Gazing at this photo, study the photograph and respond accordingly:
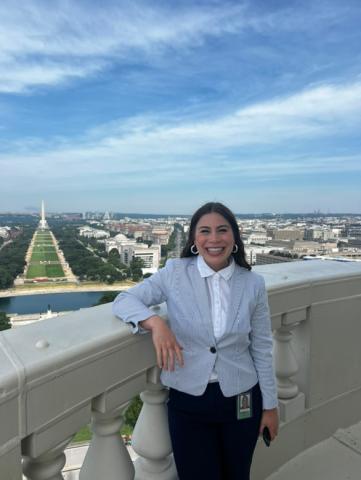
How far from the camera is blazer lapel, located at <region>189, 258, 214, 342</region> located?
1.26 metres

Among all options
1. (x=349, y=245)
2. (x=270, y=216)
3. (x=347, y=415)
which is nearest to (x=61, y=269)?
(x=349, y=245)

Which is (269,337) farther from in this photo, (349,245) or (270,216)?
(270,216)

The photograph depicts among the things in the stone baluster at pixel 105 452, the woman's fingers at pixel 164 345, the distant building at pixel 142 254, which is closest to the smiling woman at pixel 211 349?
the woman's fingers at pixel 164 345

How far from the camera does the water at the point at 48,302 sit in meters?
39.0

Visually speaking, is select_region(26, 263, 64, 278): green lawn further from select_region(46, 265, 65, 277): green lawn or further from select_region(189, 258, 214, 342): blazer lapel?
select_region(189, 258, 214, 342): blazer lapel

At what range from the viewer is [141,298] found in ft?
4.26

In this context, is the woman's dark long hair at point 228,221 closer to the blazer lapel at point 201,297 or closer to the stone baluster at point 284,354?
the blazer lapel at point 201,297

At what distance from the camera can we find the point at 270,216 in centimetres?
13388

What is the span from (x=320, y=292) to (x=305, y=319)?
0.15m

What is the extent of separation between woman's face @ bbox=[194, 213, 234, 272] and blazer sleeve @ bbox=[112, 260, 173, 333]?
0.12 metres

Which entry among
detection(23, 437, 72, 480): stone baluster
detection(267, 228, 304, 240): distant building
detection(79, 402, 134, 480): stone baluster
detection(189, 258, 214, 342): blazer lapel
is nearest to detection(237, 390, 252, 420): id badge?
detection(189, 258, 214, 342): blazer lapel

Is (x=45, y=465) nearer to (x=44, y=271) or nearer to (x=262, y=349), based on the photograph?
(x=262, y=349)

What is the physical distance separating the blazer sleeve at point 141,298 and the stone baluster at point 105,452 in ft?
0.86

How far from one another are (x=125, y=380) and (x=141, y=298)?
24 centimetres
